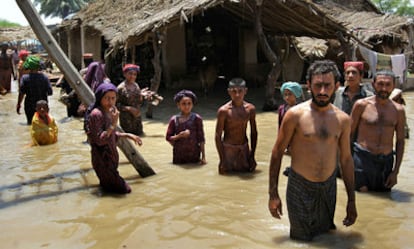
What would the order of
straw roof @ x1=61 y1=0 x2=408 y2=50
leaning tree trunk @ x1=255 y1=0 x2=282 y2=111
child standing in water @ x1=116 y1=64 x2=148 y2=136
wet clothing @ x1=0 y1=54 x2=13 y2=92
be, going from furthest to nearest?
wet clothing @ x1=0 y1=54 x2=13 y2=92 < leaning tree trunk @ x1=255 y1=0 x2=282 y2=111 < straw roof @ x1=61 y1=0 x2=408 y2=50 < child standing in water @ x1=116 y1=64 x2=148 y2=136

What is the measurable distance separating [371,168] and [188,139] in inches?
89.2

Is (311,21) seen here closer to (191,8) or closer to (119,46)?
(191,8)

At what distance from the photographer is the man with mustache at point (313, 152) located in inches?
127

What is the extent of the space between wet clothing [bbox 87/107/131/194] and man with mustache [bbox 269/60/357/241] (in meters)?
1.99

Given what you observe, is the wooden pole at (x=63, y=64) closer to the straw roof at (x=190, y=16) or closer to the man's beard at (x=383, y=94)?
the man's beard at (x=383, y=94)

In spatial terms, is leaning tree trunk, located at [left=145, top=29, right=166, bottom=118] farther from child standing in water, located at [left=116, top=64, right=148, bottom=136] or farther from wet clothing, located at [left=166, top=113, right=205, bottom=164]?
wet clothing, located at [left=166, top=113, right=205, bottom=164]

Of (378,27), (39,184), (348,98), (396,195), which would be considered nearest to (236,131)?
(348,98)

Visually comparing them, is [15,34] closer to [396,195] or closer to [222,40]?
[222,40]

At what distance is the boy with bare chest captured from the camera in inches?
207

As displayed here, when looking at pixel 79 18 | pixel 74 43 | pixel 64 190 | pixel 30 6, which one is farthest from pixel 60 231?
pixel 74 43

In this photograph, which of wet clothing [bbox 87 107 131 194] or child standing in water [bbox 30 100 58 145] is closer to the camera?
wet clothing [bbox 87 107 131 194]

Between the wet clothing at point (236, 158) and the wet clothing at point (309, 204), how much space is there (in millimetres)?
2075

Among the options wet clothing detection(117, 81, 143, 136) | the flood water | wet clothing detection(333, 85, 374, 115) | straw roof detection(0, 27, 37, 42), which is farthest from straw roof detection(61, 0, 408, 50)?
straw roof detection(0, 27, 37, 42)

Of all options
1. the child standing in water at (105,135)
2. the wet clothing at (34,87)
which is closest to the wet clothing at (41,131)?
the wet clothing at (34,87)
